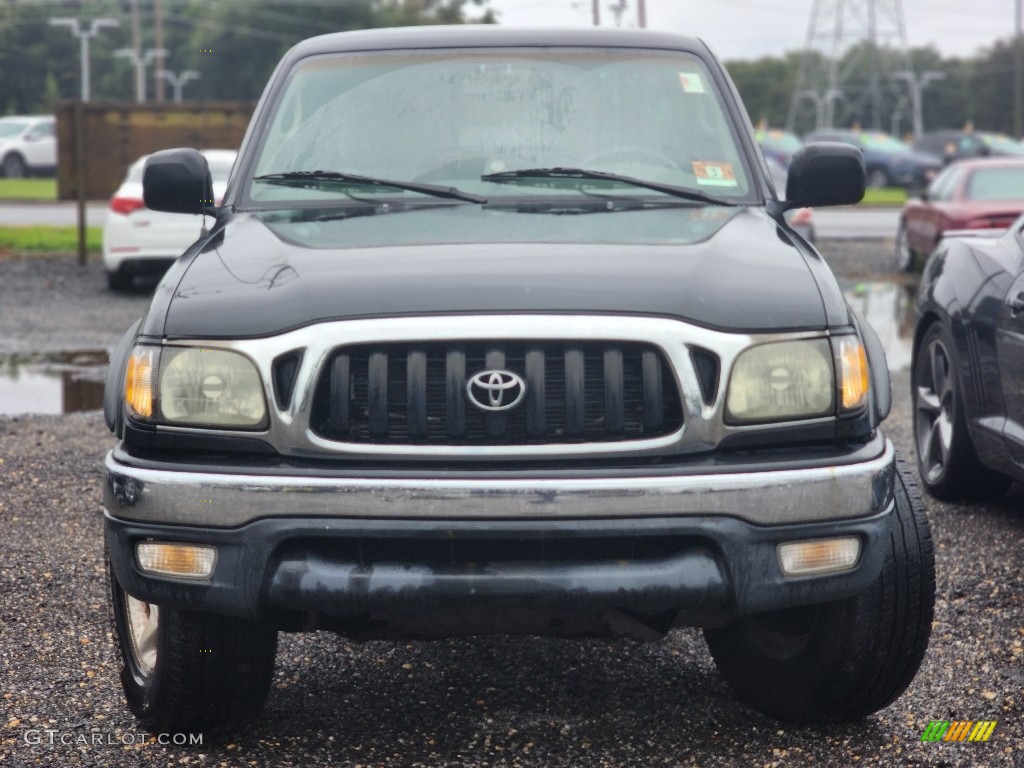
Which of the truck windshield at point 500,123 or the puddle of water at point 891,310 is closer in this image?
the truck windshield at point 500,123

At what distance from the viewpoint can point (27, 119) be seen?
45.9 m

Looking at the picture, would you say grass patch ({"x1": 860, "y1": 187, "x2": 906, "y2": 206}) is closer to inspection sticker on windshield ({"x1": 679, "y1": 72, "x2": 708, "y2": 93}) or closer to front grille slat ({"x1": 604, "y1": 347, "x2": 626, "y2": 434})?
inspection sticker on windshield ({"x1": 679, "y1": 72, "x2": 708, "y2": 93})

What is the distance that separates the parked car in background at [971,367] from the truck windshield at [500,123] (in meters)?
1.67

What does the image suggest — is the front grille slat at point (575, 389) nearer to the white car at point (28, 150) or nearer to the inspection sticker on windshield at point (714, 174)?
the inspection sticker on windshield at point (714, 174)

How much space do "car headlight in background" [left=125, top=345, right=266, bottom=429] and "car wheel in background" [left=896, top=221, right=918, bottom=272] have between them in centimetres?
1574

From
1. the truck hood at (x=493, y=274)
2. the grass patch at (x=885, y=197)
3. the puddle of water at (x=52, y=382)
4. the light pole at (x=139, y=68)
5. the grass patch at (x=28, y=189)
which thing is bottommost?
the puddle of water at (x=52, y=382)

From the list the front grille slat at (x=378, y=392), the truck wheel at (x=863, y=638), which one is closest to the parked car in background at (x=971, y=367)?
the truck wheel at (x=863, y=638)

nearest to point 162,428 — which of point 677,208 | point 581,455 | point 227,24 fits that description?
point 581,455

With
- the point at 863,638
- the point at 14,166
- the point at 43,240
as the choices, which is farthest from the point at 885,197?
the point at 863,638

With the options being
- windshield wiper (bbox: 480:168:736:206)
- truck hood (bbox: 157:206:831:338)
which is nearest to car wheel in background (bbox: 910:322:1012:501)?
windshield wiper (bbox: 480:168:736:206)

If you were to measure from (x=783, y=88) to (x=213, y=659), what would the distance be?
137m

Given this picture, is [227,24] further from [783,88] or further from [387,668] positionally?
[387,668]

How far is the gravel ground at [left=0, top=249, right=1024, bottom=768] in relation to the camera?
3613mm

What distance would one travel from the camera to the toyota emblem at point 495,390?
125 inches
